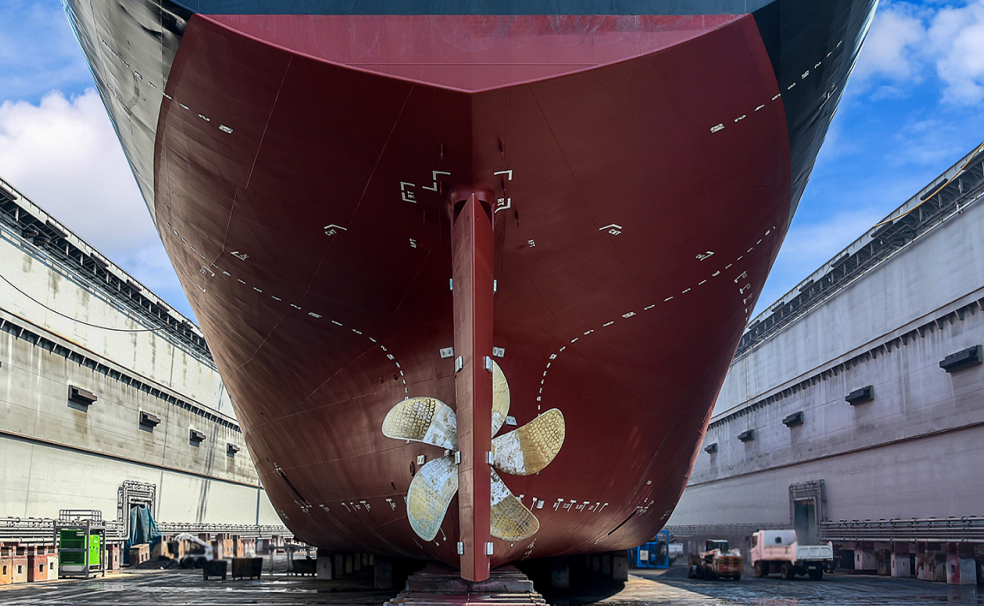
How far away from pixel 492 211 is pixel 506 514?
3165mm

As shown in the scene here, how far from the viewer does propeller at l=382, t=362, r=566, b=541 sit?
7.51 metres

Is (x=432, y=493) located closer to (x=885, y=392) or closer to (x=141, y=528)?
(x=885, y=392)

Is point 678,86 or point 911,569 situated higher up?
point 678,86

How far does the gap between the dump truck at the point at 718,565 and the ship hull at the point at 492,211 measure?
9485 mm

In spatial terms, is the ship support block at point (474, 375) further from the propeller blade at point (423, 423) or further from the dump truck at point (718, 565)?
the dump truck at point (718, 565)

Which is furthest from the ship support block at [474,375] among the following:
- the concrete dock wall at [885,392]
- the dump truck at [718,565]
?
the concrete dock wall at [885,392]

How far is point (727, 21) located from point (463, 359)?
12.1 ft

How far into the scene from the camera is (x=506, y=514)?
7.66 m

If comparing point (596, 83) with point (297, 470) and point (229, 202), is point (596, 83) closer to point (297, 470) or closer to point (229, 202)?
point (229, 202)

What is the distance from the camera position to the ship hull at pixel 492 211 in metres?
6.09

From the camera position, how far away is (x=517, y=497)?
7.76m

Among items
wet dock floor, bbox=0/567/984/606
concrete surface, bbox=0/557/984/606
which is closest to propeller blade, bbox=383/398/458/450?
wet dock floor, bbox=0/567/984/606

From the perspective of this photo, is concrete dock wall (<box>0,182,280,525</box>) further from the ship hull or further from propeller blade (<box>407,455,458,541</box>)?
propeller blade (<box>407,455,458,541</box>)

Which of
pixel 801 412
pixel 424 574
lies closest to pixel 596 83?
pixel 424 574
